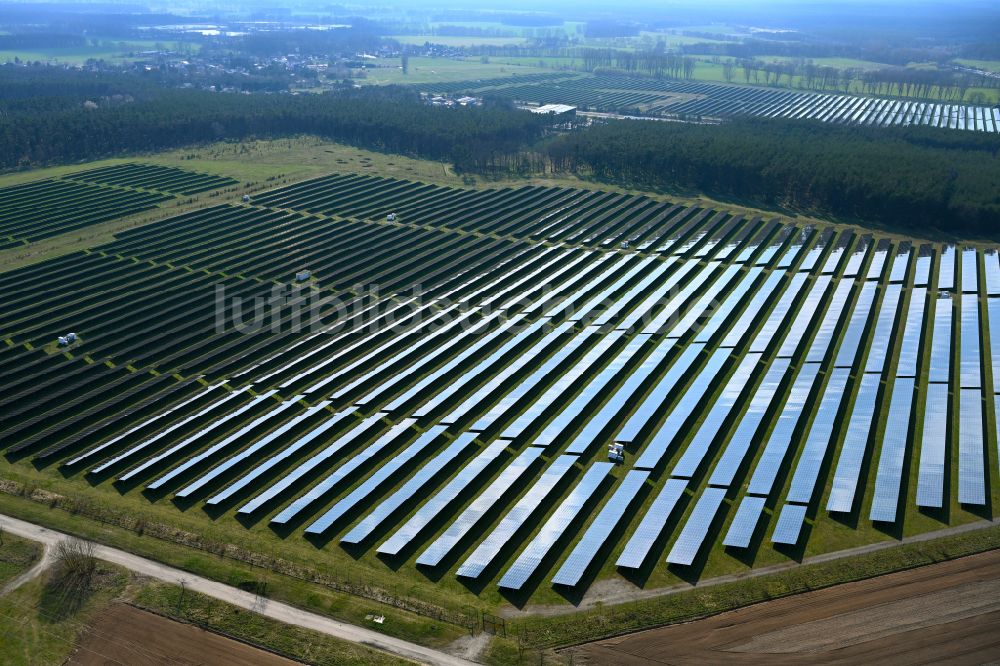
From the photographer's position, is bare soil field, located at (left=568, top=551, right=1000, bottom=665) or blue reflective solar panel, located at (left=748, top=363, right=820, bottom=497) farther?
blue reflective solar panel, located at (left=748, top=363, right=820, bottom=497)

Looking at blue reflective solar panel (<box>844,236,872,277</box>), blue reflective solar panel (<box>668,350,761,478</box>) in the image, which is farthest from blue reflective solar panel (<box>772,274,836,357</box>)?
blue reflective solar panel (<box>668,350,761,478</box>)

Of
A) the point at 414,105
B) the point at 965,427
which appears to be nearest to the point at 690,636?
the point at 965,427

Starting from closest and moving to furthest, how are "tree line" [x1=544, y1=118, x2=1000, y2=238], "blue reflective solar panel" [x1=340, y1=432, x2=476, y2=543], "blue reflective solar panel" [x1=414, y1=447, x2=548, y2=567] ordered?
"blue reflective solar panel" [x1=414, y1=447, x2=548, y2=567] < "blue reflective solar panel" [x1=340, y1=432, x2=476, y2=543] < "tree line" [x1=544, y1=118, x2=1000, y2=238]

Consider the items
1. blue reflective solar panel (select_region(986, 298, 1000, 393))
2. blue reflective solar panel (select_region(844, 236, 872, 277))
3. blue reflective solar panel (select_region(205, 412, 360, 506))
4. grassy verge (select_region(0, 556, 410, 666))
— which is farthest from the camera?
blue reflective solar panel (select_region(844, 236, 872, 277))

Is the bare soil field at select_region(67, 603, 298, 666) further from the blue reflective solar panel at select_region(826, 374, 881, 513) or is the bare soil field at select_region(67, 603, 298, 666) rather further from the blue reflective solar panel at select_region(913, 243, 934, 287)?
the blue reflective solar panel at select_region(913, 243, 934, 287)

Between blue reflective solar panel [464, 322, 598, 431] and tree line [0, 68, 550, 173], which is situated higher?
tree line [0, 68, 550, 173]

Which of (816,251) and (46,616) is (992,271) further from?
(46,616)
